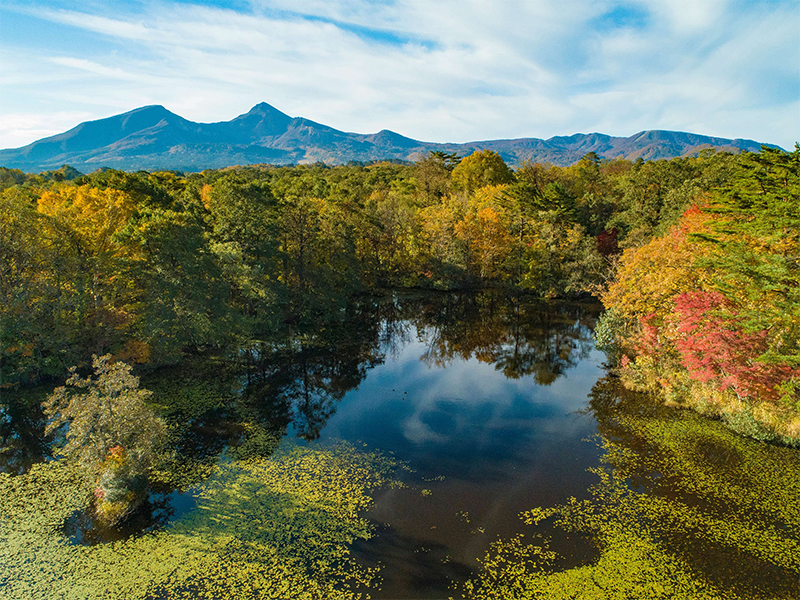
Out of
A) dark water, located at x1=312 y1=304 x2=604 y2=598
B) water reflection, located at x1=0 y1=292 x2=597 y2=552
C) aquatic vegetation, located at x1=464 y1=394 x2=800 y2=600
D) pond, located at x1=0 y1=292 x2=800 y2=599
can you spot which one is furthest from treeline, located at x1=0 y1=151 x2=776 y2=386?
aquatic vegetation, located at x1=464 y1=394 x2=800 y2=600

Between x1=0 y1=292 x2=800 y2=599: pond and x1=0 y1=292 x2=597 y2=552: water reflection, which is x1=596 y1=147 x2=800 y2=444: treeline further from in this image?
x1=0 y1=292 x2=597 y2=552: water reflection

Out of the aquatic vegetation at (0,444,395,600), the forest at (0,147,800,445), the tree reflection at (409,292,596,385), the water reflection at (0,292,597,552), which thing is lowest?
the aquatic vegetation at (0,444,395,600)

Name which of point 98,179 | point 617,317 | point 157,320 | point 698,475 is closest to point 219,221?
point 157,320

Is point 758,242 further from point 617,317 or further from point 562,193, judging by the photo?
point 562,193

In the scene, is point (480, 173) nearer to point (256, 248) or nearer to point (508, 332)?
point (508, 332)

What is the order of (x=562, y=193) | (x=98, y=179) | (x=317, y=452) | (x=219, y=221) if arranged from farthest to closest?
(x=562, y=193) < (x=98, y=179) < (x=219, y=221) < (x=317, y=452)
